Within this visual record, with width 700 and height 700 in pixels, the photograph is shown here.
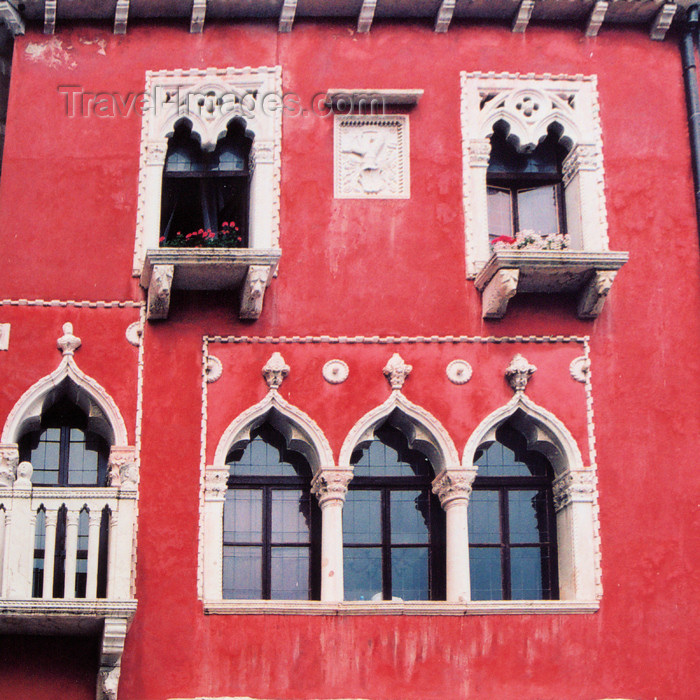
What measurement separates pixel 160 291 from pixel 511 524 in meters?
4.63

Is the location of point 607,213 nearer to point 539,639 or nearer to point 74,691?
point 539,639

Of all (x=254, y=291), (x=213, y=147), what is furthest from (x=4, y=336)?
(x=213, y=147)

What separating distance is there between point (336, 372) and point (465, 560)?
2.51 m

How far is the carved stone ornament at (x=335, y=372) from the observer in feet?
52.6

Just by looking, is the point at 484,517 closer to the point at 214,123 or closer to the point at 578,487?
the point at 578,487

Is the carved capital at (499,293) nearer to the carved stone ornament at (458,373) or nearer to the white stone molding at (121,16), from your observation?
the carved stone ornament at (458,373)

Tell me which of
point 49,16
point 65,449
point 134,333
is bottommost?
point 65,449

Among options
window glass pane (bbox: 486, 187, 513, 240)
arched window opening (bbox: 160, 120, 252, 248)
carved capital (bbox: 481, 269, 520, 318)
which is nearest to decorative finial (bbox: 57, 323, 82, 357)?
arched window opening (bbox: 160, 120, 252, 248)

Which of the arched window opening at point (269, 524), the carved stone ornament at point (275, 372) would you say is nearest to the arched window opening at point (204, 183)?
the carved stone ornament at point (275, 372)

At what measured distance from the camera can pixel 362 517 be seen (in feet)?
52.3

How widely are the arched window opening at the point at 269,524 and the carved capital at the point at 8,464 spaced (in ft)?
7.50

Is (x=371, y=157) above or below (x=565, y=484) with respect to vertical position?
above

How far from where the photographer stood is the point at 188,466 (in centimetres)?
1558

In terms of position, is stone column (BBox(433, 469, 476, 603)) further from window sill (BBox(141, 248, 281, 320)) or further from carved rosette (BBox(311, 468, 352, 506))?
window sill (BBox(141, 248, 281, 320))
